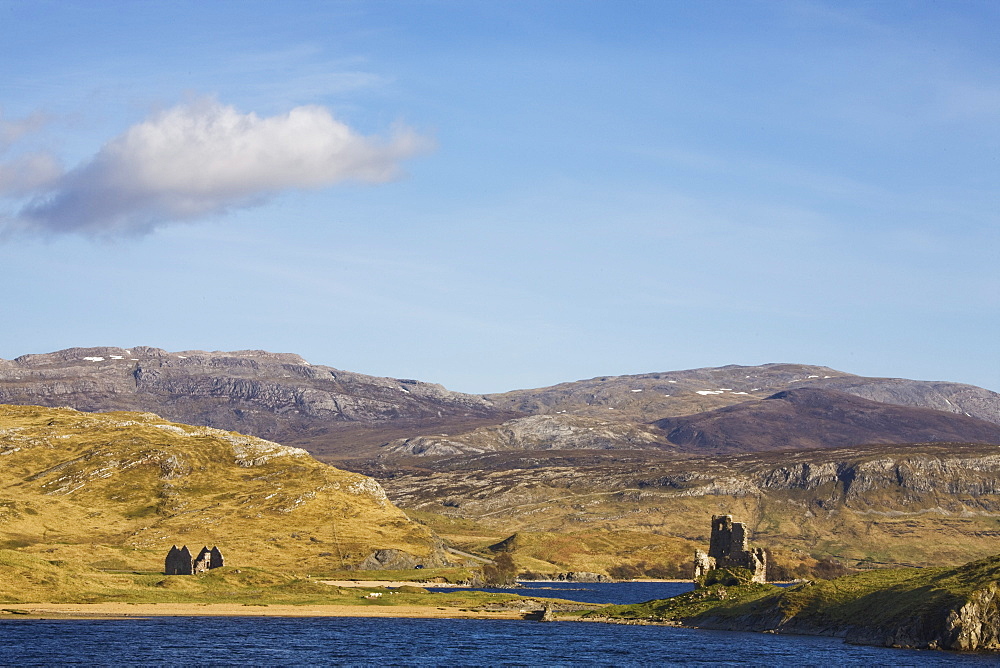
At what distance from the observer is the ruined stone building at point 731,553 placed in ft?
534

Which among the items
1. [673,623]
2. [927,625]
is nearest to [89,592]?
[673,623]

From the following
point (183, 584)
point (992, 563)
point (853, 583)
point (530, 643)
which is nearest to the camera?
point (992, 563)

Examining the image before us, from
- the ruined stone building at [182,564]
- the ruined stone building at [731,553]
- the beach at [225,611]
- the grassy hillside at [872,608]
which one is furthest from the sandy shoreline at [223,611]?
the ruined stone building at [182,564]

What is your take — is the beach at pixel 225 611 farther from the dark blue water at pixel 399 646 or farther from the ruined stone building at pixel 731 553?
the ruined stone building at pixel 731 553

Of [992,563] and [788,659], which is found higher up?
[992,563]

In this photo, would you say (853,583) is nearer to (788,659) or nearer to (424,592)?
(788,659)

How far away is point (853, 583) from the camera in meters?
144

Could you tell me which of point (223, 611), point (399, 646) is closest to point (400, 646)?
point (399, 646)

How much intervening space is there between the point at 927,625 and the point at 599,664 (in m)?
33.7

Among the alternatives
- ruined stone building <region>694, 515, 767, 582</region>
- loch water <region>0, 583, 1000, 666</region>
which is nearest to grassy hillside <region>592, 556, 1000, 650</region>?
loch water <region>0, 583, 1000, 666</region>

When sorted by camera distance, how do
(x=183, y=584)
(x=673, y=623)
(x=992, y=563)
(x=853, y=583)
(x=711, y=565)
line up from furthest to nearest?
(x=183, y=584)
(x=711, y=565)
(x=673, y=623)
(x=853, y=583)
(x=992, y=563)

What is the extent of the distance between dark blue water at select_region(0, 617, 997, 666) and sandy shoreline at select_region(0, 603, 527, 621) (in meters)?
5.02

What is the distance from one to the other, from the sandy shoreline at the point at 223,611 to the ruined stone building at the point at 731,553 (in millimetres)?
27538

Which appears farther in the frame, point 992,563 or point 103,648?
point 992,563
